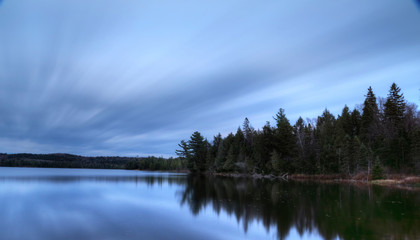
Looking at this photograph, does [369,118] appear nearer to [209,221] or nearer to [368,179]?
[368,179]

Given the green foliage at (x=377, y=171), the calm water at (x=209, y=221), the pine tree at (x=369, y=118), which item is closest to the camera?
the calm water at (x=209, y=221)

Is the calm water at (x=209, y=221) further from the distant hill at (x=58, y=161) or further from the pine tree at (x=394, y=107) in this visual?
the distant hill at (x=58, y=161)

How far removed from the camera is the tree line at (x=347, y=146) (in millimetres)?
49444

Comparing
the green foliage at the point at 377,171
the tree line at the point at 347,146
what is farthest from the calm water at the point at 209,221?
the tree line at the point at 347,146

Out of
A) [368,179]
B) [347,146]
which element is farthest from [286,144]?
[368,179]

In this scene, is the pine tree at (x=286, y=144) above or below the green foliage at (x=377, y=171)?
above

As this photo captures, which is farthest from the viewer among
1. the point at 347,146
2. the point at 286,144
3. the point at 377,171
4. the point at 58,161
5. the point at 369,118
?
the point at 58,161

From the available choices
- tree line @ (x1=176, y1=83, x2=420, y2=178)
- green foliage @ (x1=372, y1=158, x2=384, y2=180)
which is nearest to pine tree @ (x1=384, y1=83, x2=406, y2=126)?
tree line @ (x1=176, y1=83, x2=420, y2=178)

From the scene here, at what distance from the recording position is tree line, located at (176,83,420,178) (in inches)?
1947

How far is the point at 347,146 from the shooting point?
5247 centimetres

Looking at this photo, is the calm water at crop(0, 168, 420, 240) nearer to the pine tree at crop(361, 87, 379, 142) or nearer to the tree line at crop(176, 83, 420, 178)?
the tree line at crop(176, 83, 420, 178)

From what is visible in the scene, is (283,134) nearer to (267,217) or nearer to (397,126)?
(397,126)

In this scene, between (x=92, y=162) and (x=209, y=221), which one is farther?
(x=92, y=162)

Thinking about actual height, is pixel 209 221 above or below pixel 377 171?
below
